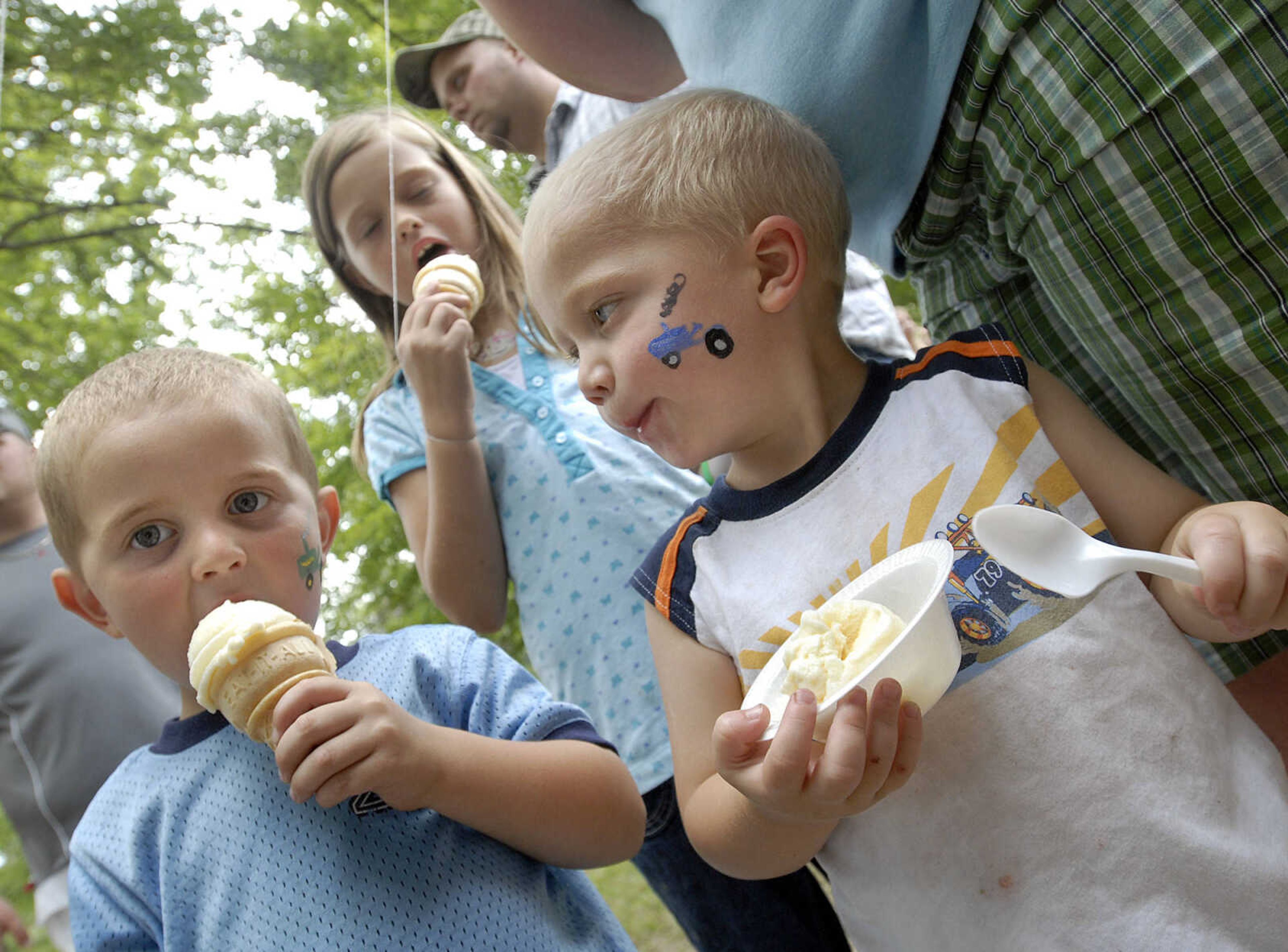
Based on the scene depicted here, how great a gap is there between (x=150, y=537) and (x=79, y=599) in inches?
9.4

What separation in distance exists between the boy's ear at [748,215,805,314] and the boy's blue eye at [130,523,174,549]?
90cm

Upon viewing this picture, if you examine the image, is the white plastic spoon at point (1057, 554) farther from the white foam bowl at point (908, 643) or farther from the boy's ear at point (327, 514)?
the boy's ear at point (327, 514)

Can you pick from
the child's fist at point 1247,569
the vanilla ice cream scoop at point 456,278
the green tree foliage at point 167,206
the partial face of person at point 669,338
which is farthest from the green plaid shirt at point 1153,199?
the green tree foliage at point 167,206

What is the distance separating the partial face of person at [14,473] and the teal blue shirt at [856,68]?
8.56ft

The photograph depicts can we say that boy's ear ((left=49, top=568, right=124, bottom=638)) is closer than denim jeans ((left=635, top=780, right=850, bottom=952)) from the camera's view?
Yes

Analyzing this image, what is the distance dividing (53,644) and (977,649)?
108 inches

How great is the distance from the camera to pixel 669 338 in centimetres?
126

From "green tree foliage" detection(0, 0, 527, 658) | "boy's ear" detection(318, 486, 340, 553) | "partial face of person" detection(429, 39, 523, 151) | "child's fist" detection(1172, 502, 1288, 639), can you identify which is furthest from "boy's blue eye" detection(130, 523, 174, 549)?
"green tree foliage" detection(0, 0, 527, 658)

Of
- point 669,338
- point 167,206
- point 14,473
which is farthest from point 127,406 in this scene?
point 167,206

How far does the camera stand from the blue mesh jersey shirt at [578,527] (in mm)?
1863

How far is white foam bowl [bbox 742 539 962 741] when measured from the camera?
3.18 ft

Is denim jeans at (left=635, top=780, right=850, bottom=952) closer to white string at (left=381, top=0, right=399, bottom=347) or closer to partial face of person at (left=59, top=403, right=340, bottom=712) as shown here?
partial face of person at (left=59, top=403, right=340, bottom=712)

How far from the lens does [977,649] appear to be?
119cm

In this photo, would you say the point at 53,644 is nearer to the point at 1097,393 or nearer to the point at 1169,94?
the point at 1097,393
